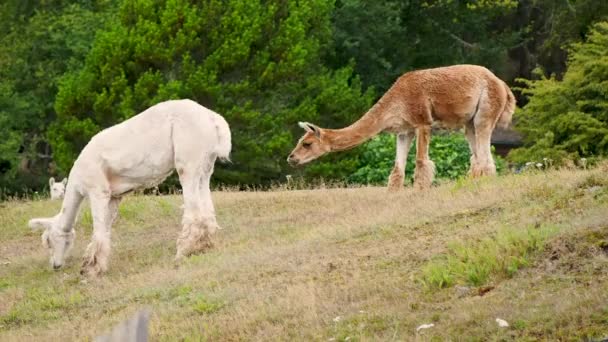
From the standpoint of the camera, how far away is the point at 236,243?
1647cm

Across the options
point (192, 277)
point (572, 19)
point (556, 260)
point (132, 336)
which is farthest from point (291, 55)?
point (132, 336)

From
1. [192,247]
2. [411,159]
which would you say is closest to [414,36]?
[411,159]

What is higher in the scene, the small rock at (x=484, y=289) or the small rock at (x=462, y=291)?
the small rock at (x=484, y=289)

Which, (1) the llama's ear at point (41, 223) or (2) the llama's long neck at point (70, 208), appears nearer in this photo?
(2) the llama's long neck at point (70, 208)

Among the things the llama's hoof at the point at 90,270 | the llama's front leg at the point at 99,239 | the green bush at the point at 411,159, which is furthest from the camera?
the green bush at the point at 411,159

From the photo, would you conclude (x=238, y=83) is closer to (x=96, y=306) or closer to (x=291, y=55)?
(x=291, y=55)

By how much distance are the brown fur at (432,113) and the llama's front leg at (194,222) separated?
8.50 ft

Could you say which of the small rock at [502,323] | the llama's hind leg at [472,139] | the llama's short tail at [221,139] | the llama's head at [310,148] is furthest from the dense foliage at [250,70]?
the small rock at [502,323]

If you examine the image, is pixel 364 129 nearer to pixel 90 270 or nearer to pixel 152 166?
pixel 152 166

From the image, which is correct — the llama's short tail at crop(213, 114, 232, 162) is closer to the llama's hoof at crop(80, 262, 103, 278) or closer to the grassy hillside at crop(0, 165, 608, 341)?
the grassy hillside at crop(0, 165, 608, 341)

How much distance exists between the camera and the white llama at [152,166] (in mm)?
16062

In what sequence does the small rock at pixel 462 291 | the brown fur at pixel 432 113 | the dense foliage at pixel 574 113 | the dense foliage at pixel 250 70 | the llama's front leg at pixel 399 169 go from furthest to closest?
the dense foliage at pixel 250 70 < the dense foliage at pixel 574 113 < the llama's front leg at pixel 399 169 < the brown fur at pixel 432 113 < the small rock at pixel 462 291

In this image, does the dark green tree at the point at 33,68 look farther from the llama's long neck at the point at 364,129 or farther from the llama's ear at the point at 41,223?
the llama's ear at the point at 41,223

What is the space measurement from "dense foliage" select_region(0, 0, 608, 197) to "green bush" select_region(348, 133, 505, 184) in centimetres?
11
